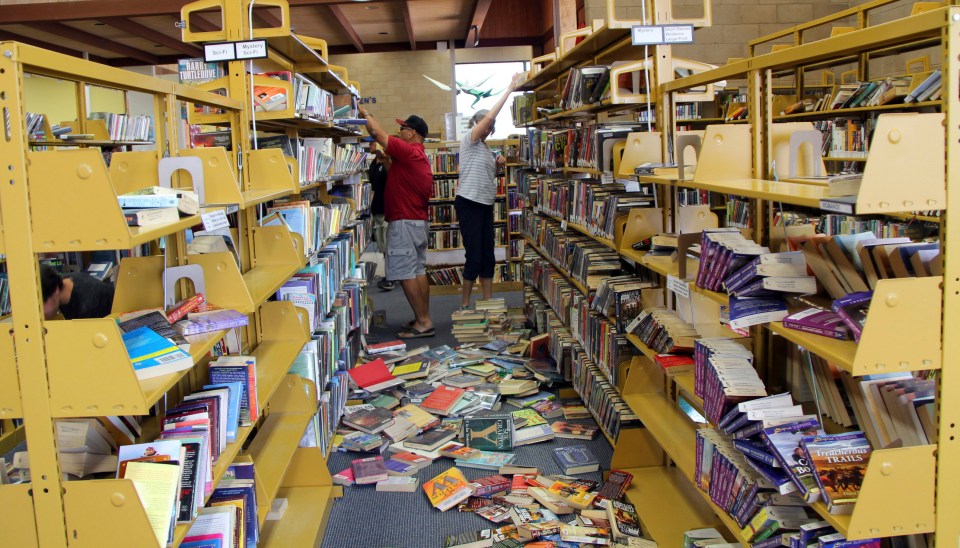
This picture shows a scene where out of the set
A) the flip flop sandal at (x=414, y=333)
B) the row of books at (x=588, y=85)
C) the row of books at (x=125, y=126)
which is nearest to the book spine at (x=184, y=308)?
the row of books at (x=588, y=85)

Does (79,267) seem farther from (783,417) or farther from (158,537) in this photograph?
(783,417)

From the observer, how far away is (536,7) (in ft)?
41.5

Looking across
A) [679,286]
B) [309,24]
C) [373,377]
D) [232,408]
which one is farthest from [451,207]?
[232,408]

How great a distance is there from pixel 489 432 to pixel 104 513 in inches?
113

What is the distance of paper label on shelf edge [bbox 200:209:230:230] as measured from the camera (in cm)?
200

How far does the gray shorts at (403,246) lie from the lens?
6.39 meters

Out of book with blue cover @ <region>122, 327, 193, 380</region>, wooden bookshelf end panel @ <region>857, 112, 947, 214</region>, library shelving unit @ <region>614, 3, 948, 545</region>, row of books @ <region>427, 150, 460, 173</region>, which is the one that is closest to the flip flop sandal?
row of books @ <region>427, 150, 460, 173</region>

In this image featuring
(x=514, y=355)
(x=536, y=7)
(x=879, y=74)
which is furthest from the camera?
(x=536, y=7)

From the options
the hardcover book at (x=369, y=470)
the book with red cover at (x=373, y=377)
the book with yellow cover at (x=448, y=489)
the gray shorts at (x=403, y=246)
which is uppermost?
the gray shorts at (x=403, y=246)

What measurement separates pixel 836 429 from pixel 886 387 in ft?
0.83

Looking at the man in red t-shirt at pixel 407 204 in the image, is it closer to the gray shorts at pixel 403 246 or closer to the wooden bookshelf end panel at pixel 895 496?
the gray shorts at pixel 403 246

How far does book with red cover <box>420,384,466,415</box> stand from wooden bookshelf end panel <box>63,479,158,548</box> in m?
3.26

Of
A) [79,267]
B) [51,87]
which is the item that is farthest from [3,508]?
[51,87]

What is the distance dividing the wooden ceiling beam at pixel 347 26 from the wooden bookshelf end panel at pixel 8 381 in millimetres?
9423
